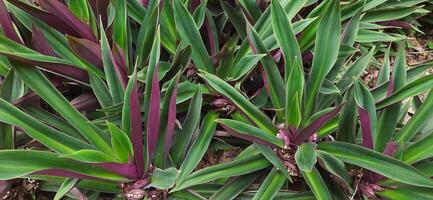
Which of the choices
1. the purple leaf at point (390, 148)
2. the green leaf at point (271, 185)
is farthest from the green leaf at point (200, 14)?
the purple leaf at point (390, 148)

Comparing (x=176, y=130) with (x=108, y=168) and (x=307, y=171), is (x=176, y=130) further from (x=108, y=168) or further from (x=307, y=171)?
(x=307, y=171)

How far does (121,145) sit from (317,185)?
0.50m

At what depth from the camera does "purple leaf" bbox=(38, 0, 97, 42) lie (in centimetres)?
145

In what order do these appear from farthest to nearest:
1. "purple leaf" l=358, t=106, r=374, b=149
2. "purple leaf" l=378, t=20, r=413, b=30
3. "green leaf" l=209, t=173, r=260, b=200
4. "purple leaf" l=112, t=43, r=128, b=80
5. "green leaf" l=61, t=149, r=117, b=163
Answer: "purple leaf" l=378, t=20, r=413, b=30 → "purple leaf" l=112, t=43, r=128, b=80 → "green leaf" l=209, t=173, r=260, b=200 → "purple leaf" l=358, t=106, r=374, b=149 → "green leaf" l=61, t=149, r=117, b=163

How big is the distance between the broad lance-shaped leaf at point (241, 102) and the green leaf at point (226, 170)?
0.09m

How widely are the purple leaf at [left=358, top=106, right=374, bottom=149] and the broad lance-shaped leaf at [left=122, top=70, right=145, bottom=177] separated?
54cm

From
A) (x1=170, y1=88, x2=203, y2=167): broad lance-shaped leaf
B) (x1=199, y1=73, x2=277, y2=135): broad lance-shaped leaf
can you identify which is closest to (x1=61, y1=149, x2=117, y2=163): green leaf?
(x1=170, y1=88, x2=203, y2=167): broad lance-shaped leaf

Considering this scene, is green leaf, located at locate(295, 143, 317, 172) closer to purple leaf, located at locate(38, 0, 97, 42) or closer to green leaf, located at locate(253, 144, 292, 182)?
green leaf, located at locate(253, 144, 292, 182)

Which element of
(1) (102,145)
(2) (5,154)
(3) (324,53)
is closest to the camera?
(2) (5,154)

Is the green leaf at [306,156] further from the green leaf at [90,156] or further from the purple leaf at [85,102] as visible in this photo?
the purple leaf at [85,102]

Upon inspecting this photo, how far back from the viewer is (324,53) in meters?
1.41

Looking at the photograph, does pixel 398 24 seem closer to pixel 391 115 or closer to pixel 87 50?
pixel 391 115

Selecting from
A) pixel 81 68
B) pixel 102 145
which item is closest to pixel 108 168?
pixel 102 145

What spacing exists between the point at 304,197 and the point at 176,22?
62cm
